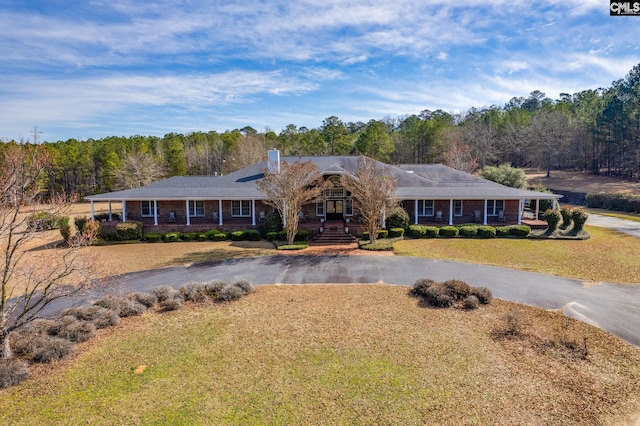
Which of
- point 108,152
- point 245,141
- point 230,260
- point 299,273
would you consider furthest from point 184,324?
point 108,152

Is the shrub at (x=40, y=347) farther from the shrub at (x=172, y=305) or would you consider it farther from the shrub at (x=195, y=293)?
the shrub at (x=195, y=293)

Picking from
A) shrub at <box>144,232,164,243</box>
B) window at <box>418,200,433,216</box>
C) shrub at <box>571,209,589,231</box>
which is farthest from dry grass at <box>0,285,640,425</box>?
window at <box>418,200,433,216</box>

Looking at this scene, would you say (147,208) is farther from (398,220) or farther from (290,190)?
(398,220)

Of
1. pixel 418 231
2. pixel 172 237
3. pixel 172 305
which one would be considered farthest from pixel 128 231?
pixel 418 231

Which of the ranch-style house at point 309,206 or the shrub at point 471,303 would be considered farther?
the ranch-style house at point 309,206

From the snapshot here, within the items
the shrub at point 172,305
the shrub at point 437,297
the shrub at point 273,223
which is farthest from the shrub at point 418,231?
the shrub at point 172,305

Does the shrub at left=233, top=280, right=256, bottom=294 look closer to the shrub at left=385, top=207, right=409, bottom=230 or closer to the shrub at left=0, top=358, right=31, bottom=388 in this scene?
the shrub at left=0, top=358, right=31, bottom=388

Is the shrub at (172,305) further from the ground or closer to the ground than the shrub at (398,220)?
closer to the ground
